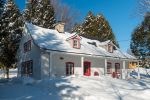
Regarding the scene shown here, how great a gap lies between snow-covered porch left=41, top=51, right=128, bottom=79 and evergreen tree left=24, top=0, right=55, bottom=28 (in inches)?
760

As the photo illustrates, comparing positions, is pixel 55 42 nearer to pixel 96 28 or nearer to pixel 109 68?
pixel 109 68

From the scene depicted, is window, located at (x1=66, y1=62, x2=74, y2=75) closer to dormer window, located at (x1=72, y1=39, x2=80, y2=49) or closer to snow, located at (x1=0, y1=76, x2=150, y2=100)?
dormer window, located at (x1=72, y1=39, x2=80, y2=49)

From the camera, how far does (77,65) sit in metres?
29.7

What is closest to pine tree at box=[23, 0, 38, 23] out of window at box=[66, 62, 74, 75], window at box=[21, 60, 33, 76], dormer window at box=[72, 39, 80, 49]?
window at box=[21, 60, 33, 76]

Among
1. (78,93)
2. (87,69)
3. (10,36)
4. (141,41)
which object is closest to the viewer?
(78,93)

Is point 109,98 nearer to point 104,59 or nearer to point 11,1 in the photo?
point 104,59

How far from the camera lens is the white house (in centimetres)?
2612

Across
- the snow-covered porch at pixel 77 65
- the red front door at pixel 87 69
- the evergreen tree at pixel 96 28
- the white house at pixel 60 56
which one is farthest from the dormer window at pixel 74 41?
the evergreen tree at pixel 96 28

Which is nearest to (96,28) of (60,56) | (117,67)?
(117,67)

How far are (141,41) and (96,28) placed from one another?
10481mm

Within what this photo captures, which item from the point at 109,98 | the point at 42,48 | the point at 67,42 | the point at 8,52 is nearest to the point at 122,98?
the point at 109,98

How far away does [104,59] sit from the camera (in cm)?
3256

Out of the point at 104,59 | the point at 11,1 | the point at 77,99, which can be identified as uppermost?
the point at 11,1

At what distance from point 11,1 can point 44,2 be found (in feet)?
36.5
